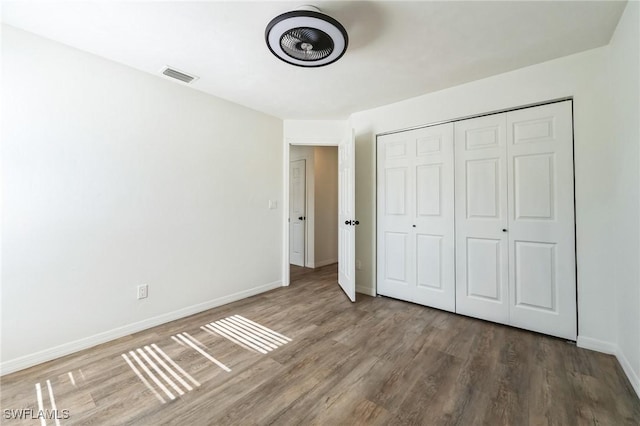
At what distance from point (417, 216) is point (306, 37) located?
2.09 metres

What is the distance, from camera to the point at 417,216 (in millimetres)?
2996

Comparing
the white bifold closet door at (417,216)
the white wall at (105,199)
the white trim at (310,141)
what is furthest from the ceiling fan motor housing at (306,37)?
the white trim at (310,141)

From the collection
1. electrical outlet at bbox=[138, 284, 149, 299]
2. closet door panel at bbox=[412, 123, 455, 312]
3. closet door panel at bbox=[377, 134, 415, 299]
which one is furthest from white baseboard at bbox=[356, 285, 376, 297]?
electrical outlet at bbox=[138, 284, 149, 299]

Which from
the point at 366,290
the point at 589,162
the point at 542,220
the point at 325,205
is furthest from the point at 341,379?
the point at 325,205

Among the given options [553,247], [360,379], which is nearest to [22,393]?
[360,379]

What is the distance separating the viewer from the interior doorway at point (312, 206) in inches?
196

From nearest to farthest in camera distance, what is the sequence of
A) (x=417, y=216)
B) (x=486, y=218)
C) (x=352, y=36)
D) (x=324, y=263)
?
(x=352, y=36) < (x=486, y=218) < (x=417, y=216) < (x=324, y=263)

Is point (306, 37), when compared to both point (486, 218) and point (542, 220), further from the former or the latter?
point (542, 220)

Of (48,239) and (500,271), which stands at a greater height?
(48,239)

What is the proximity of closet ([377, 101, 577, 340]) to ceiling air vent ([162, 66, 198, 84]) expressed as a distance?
214cm

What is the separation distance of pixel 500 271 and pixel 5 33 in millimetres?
4232

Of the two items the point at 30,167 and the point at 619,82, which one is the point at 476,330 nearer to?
the point at 619,82

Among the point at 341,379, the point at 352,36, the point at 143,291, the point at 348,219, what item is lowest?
the point at 341,379

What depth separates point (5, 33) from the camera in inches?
70.2
